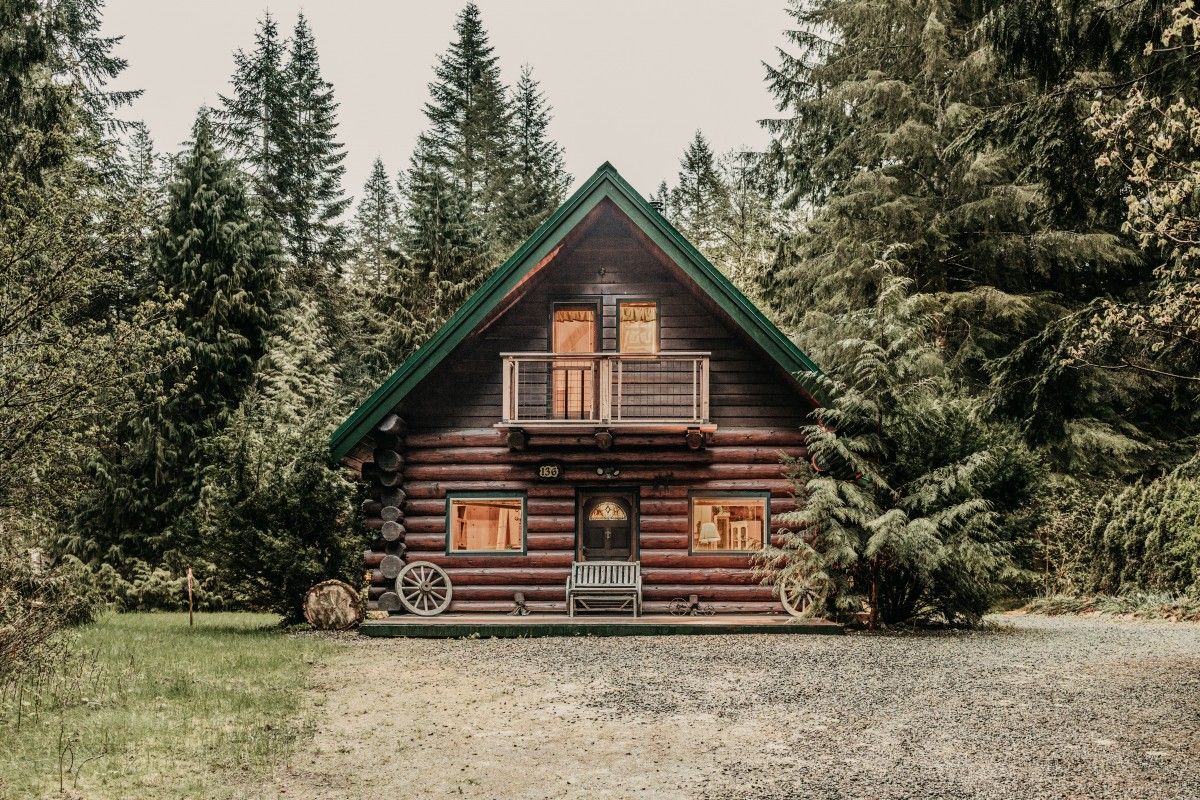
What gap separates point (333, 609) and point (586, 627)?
432 cm

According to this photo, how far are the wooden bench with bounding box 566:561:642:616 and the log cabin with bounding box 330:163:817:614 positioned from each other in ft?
0.93

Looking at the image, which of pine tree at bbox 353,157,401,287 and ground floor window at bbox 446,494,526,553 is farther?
pine tree at bbox 353,157,401,287

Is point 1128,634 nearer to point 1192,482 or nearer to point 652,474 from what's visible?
point 1192,482

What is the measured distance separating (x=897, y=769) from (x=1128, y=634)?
9.98 metres

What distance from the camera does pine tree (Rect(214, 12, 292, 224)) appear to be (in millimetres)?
38562

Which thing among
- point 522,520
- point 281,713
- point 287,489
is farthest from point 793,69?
point 281,713

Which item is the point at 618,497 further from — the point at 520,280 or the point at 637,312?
the point at 520,280

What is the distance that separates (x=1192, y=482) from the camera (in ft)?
58.0

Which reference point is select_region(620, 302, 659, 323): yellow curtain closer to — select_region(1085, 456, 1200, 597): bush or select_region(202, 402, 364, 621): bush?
select_region(202, 402, 364, 621): bush

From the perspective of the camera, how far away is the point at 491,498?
1753 centimetres

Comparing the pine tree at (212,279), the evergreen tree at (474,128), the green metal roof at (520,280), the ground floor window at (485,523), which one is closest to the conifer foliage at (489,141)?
the evergreen tree at (474,128)

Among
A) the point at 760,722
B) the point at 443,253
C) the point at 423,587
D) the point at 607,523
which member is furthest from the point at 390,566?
the point at 443,253

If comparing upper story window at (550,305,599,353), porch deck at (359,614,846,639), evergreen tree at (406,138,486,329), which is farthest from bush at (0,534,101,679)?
evergreen tree at (406,138,486,329)

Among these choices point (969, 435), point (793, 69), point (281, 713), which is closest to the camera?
point (281, 713)
